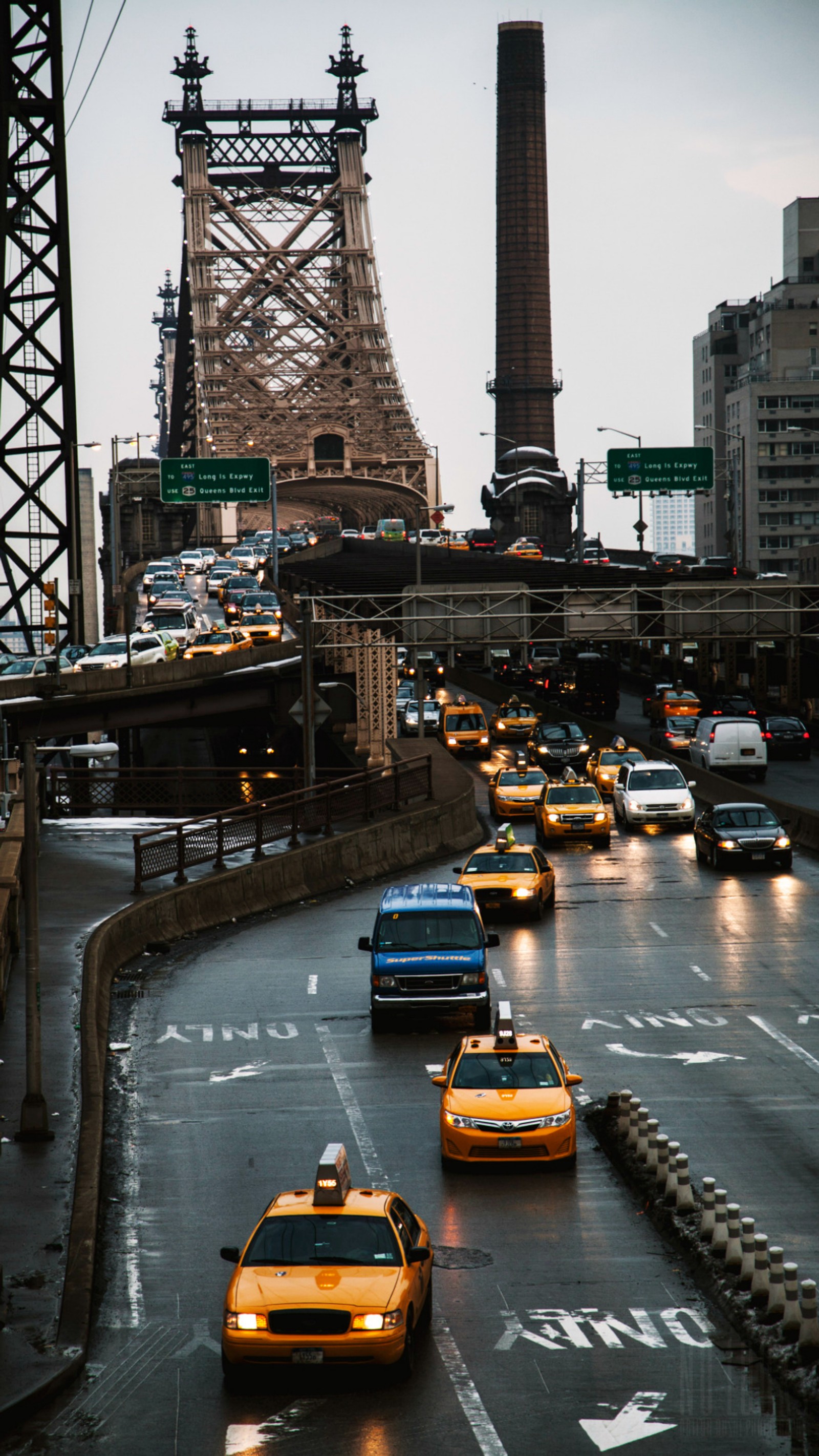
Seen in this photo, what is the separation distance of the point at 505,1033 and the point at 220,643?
156 feet

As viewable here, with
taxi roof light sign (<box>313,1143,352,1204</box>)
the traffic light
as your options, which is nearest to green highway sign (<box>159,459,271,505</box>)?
the traffic light

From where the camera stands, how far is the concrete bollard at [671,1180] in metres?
15.5

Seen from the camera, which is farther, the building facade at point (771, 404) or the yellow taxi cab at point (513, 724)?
the building facade at point (771, 404)

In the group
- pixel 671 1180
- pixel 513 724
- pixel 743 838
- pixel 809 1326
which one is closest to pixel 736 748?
pixel 513 724

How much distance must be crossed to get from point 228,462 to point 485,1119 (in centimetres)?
5904

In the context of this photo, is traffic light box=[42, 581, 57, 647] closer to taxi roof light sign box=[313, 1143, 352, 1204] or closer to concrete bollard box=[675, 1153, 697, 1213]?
concrete bollard box=[675, 1153, 697, 1213]

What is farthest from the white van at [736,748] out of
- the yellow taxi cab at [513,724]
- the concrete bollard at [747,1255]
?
the concrete bollard at [747,1255]

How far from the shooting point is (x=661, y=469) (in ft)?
217

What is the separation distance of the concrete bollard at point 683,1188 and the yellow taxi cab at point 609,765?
32121 millimetres

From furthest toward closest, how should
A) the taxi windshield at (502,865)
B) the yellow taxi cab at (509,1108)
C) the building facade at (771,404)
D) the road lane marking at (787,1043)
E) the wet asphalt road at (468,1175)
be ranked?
1. the building facade at (771,404)
2. the taxi windshield at (502,865)
3. the road lane marking at (787,1043)
4. the yellow taxi cab at (509,1108)
5. the wet asphalt road at (468,1175)

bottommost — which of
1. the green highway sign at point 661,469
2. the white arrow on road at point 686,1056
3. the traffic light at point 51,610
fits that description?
the white arrow on road at point 686,1056

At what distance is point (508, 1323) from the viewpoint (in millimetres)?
12961

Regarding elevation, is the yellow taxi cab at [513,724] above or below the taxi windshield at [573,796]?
below

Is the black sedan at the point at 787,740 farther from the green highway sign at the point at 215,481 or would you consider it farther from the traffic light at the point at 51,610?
the green highway sign at the point at 215,481
